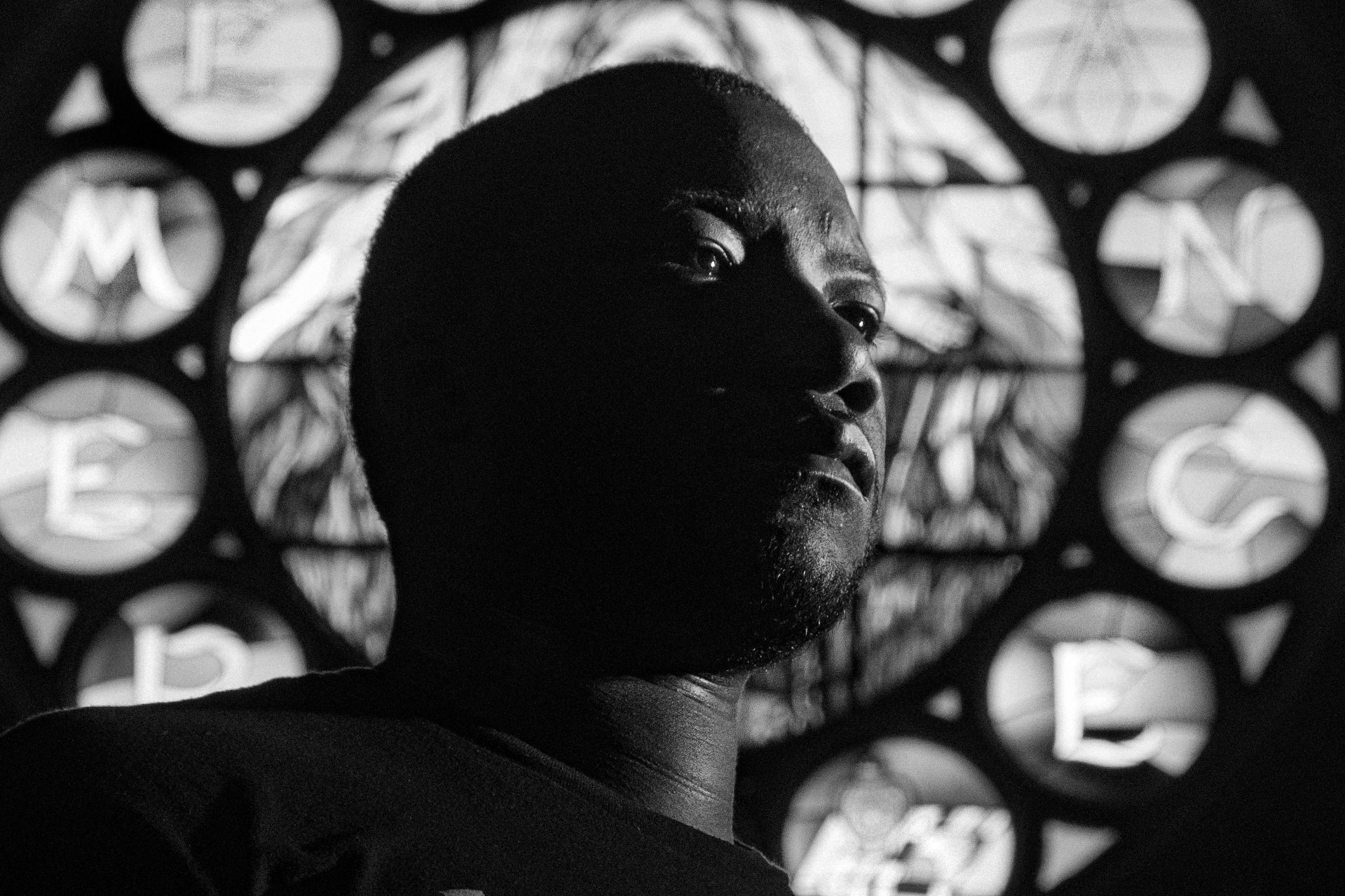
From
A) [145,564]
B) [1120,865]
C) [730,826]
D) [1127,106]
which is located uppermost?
[730,826]

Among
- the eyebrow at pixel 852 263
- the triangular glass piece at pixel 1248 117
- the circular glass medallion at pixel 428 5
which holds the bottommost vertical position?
the triangular glass piece at pixel 1248 117

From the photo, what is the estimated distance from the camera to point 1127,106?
4.11 m

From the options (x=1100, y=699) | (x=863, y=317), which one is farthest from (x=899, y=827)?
(x=863, y=317)

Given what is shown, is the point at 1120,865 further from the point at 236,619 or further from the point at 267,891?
the point at 267,891

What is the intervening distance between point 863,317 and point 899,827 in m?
2.39

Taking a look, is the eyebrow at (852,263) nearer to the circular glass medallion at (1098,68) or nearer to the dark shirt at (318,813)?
the dark shirt at (318,813)

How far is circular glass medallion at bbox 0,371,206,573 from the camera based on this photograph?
3996 mm

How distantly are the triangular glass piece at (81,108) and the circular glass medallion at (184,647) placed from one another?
774mm

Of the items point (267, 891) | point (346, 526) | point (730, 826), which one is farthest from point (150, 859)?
point (346, 526)

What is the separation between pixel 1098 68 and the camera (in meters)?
4.15

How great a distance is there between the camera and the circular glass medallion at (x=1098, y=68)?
13.5 feet

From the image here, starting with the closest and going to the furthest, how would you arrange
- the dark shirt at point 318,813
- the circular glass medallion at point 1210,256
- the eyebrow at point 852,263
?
the dark shirt at point 318,813
the eyebrow at point 852,263
the circular glass medallion at point 1210,256

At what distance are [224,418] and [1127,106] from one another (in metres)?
1.48

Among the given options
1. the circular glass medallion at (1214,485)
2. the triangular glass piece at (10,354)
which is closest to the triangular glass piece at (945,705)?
the circular glass medallion at (1214,485)
